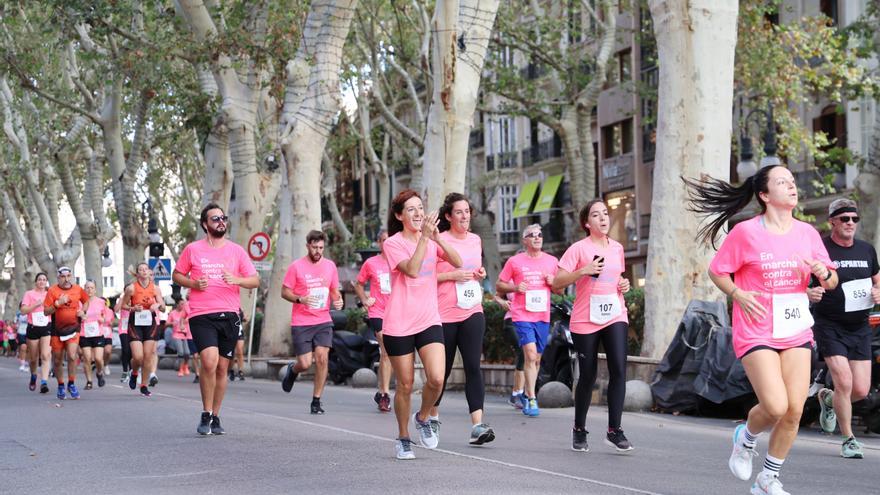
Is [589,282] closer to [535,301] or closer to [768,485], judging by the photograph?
[768,485]

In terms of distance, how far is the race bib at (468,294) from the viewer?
11.4 meters

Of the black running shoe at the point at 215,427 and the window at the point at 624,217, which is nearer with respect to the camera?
the black running shoe at the point at 215,427

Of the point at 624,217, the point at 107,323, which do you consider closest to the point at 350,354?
the point at 107,323

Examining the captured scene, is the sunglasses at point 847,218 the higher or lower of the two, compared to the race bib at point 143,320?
higher

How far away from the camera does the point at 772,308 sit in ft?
26.7

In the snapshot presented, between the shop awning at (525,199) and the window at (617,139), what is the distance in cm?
629

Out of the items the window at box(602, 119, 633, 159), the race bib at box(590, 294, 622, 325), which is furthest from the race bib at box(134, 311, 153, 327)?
the window at box(602, 119, 633, 159)

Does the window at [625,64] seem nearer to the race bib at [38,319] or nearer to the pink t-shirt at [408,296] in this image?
the race bib at [38,319]

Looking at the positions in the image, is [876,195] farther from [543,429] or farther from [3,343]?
[3,343]

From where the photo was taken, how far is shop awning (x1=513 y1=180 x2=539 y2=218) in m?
62.7

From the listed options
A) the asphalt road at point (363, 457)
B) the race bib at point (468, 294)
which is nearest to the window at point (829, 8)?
the asphalt road at point (363, 457)

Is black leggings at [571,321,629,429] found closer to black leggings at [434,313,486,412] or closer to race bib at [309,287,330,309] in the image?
black leggings at [434,313,486,412]

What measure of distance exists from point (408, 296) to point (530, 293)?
5.99 meters

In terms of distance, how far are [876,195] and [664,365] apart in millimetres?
8245
